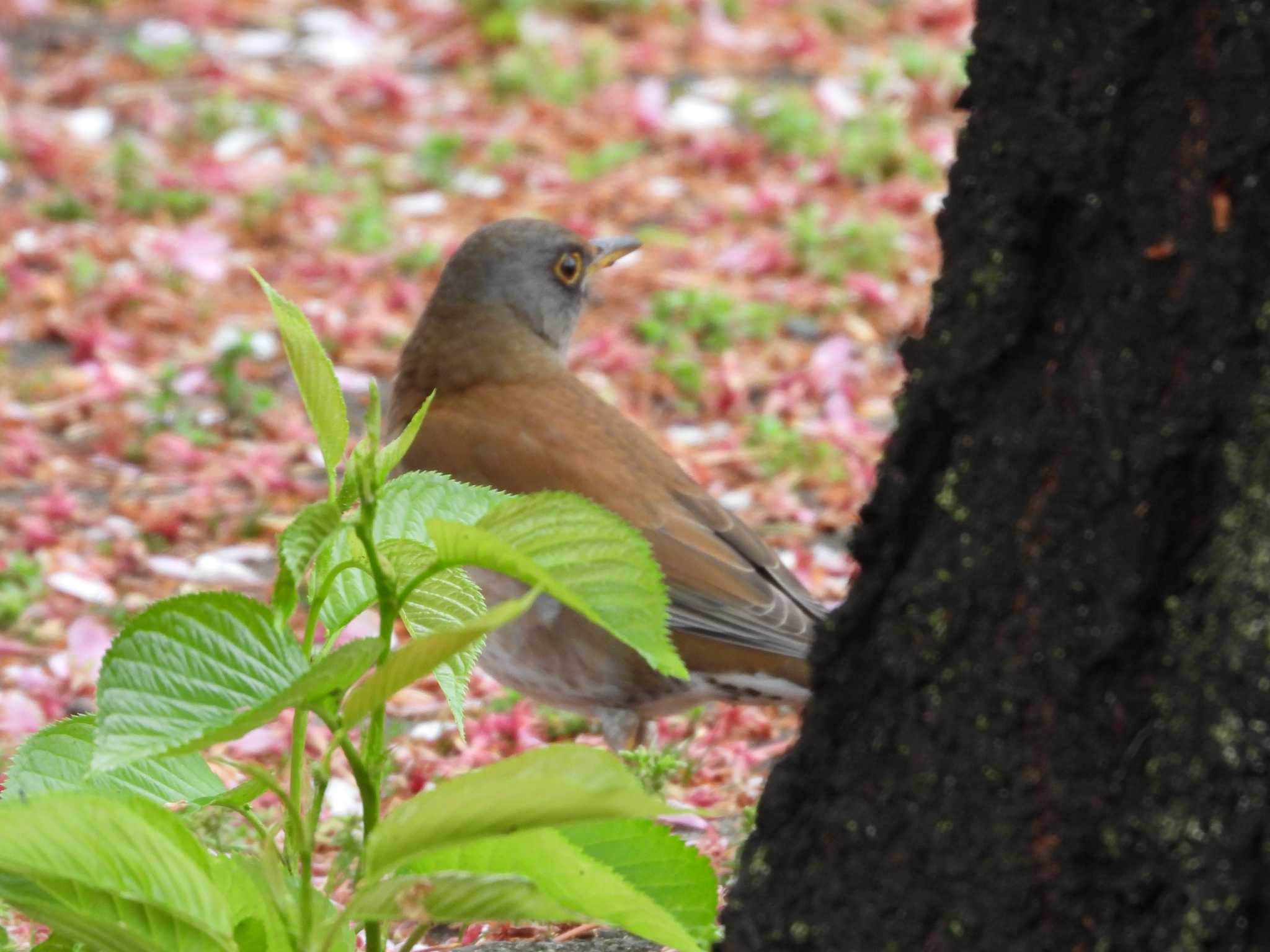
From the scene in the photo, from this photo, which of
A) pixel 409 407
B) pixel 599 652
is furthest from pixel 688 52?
pixel 599 652

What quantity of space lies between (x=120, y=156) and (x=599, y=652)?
5.78m

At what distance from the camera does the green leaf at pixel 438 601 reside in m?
2.72

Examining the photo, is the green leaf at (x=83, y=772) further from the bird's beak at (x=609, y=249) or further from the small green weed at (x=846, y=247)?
the small green weed at (x=846, y=247)

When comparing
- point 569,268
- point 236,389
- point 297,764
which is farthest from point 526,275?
point 297,764

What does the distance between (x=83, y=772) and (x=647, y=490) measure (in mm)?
2674

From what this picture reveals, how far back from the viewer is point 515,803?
238 cm

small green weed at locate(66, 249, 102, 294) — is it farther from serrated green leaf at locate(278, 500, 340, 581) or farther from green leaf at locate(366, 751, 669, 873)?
green leaf at locate(366, 751, 669, 873)

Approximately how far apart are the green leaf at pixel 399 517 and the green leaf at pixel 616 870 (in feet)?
1.26

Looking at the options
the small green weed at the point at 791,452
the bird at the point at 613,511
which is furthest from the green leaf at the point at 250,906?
the small green weed at the point at 791,452

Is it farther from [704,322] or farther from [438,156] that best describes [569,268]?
[438,156]

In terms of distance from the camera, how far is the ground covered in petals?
6414 millimetres

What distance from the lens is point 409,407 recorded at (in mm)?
5707

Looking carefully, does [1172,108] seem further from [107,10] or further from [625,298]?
[107,10]

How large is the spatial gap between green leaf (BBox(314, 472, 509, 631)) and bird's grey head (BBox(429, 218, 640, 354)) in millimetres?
3158
